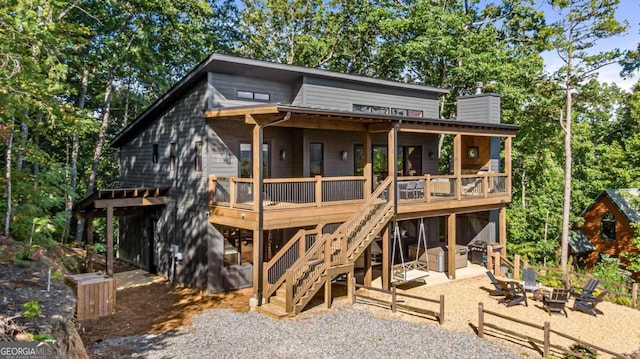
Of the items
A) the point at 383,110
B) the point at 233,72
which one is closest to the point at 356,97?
the point at 383,110

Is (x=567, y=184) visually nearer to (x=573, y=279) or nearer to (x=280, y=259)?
(x=573, y=279)

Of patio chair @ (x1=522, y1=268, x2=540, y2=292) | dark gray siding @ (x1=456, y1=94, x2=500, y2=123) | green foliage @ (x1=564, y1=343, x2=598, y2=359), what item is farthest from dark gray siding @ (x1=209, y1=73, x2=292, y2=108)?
green foliage @ (x1=564, y1=343, x2=598, y2=359)

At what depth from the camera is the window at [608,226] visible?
2561 centimetres

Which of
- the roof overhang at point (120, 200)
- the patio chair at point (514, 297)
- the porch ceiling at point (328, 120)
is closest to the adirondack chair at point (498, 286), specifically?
the patio chair at point (514, 297)

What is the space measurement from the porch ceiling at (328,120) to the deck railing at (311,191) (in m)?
1.80

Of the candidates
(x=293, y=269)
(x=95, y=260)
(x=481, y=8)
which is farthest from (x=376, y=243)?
(x=481, y=8)

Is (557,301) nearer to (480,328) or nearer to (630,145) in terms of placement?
(480,328)

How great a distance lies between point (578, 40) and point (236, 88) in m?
18.6

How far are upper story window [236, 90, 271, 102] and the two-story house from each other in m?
0.05

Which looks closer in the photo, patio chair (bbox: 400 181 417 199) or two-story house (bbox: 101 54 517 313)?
two-story house (bbox: 101 54 517 313)

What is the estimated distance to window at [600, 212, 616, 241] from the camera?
2561 centimetres

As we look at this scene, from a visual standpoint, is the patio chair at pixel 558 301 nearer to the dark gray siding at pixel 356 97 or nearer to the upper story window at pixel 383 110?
the upper story window at pixel 383 110

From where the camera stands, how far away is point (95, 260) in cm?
1928

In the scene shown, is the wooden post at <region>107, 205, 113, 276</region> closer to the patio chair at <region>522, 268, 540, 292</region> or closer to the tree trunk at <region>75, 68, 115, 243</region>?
the tree trunk at <region>75, 68, 115, 243</region>
